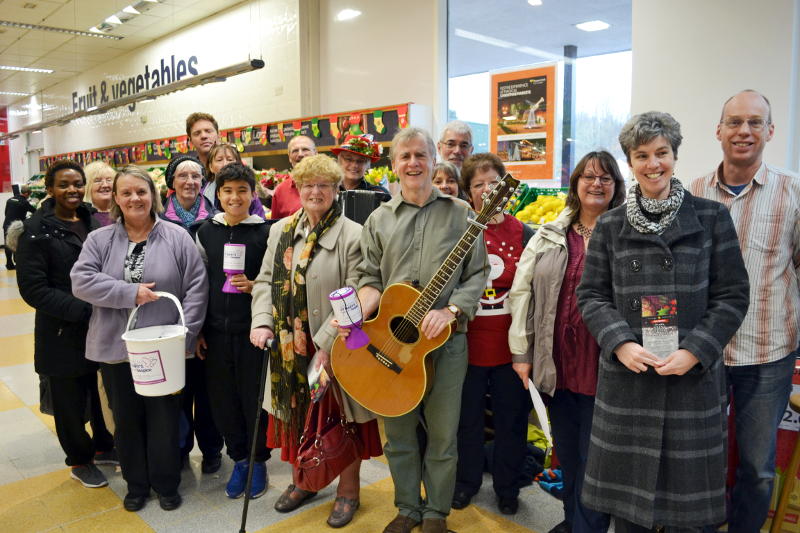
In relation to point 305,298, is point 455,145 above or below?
above

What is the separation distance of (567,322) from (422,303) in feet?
1.91

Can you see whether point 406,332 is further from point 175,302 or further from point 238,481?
point 238,481

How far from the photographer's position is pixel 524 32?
5648 mm

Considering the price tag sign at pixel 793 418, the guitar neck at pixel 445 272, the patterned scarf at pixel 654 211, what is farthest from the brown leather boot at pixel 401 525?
the price tag sign at pixel 793 418

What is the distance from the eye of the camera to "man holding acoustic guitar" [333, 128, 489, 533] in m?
2.37

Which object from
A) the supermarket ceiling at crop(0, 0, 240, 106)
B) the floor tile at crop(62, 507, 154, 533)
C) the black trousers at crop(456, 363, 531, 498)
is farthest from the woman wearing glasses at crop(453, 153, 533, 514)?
the supermarket ceiling at crop(0, 0, 240, 106)

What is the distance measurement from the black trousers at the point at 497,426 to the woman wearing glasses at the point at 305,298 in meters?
0.44

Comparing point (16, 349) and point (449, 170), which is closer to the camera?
point (449, 170)

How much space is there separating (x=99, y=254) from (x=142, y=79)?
10.5 meters

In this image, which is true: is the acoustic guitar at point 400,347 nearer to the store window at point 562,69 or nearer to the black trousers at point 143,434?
the black trousers at point 143,434

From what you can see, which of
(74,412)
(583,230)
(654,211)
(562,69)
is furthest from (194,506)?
(562,69)

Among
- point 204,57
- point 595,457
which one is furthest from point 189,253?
point 204,57

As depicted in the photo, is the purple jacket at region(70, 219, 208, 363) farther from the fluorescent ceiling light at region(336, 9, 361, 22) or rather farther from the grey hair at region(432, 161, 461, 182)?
the fluorescent ceiling light at region(336, 9, 361, 22)

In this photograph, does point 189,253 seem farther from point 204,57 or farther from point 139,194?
point 204,57
